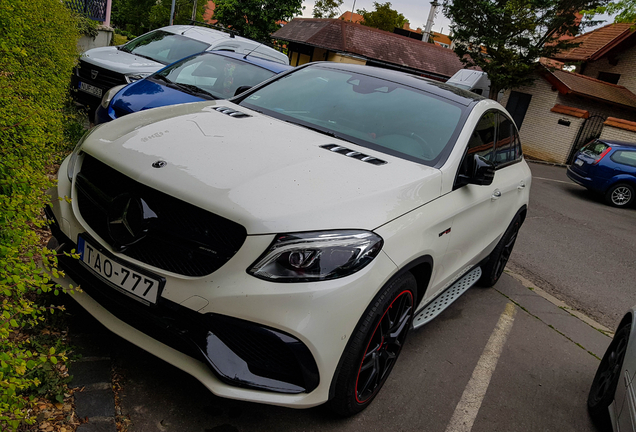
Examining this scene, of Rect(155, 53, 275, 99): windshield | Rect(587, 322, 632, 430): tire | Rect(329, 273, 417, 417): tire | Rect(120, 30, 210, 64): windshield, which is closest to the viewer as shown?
Rect(329, 273, 417, 417): tire

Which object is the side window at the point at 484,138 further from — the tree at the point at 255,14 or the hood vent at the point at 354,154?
the tree at the point at 255,14

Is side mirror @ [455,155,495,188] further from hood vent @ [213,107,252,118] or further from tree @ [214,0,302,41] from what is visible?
tree @ [214,0,302,41]

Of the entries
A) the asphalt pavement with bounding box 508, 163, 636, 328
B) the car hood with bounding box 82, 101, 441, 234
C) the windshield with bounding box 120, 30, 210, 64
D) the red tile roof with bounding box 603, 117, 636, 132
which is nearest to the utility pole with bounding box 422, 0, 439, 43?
the red tile roof with bounding box 603, 117, 636, 132

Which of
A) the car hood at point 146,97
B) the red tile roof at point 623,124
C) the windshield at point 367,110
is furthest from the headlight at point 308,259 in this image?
the red tile roof at point 623,124

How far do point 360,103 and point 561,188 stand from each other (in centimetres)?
1340

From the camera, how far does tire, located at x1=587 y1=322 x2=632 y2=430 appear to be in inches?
133

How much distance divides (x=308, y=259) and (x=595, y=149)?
1458 cm

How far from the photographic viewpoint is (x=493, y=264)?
523cm

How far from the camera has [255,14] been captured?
3228cm

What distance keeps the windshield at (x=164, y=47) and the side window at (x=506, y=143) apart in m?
6.25

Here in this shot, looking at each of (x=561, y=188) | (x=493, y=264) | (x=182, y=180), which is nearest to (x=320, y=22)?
(x=561, y=188)

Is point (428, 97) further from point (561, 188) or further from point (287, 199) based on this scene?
point (561, 188)

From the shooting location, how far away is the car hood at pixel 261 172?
8.11ft

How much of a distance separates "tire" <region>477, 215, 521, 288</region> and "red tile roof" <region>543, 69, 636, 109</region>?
21.1m
